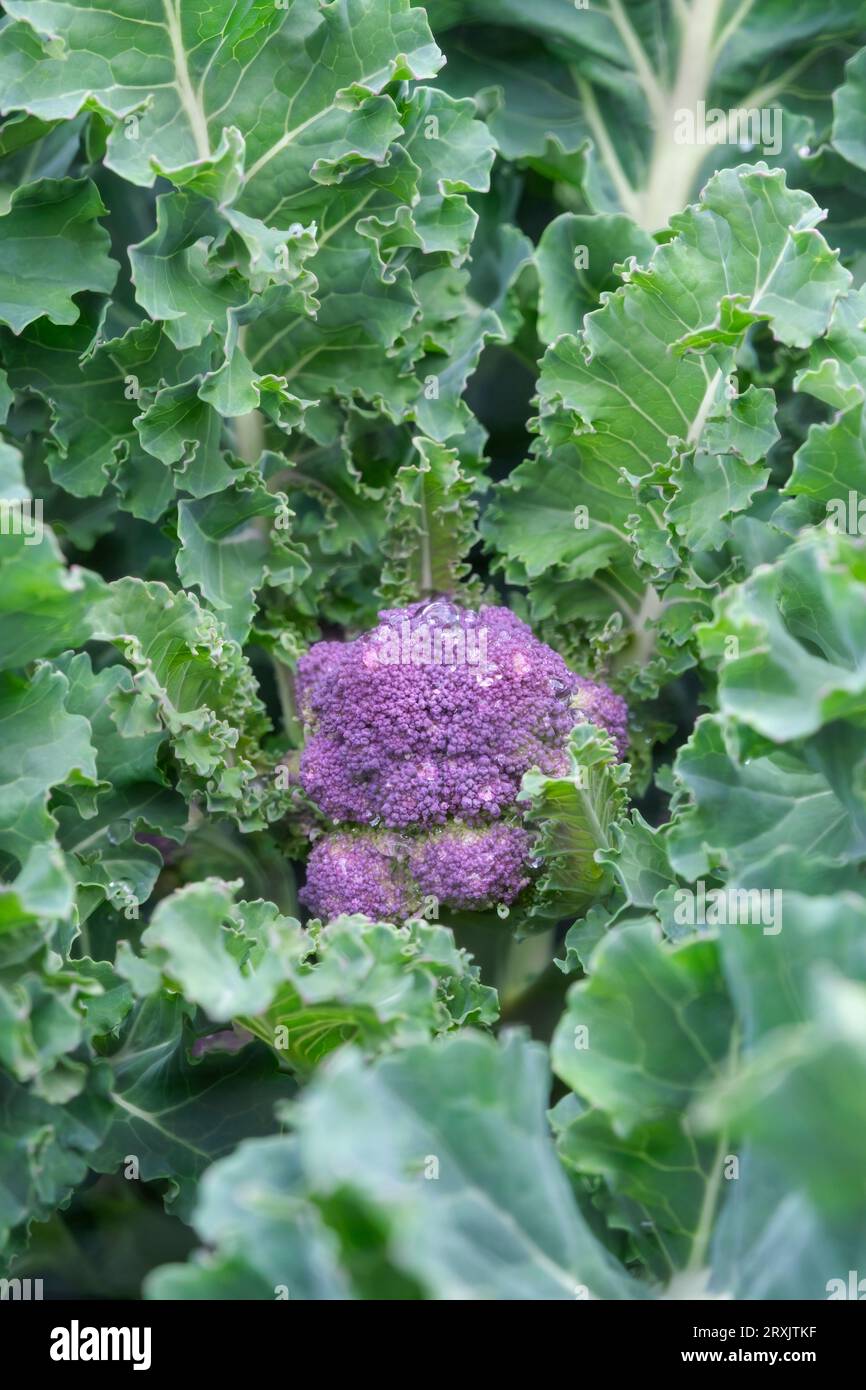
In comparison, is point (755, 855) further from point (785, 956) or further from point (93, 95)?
point (93, 95)

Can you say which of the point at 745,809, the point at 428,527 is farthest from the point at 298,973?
the point at 428,527

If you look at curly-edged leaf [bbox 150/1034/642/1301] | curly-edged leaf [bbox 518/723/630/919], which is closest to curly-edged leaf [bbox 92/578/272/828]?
curly-edged leaf [bbox 518/723/630/919]

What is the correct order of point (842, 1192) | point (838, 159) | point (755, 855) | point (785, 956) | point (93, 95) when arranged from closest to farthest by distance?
point (842, 1192) < point (785, 956) < point (755, 855) < point (93, 95) < point (838, 159)

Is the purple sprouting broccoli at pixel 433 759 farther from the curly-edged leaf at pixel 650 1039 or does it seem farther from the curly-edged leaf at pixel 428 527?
the curly-edged leaf at pixel 650 1039

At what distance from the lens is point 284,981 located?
1.44m

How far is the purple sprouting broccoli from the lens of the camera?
187 centimetres

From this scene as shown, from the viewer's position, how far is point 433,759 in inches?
74.5

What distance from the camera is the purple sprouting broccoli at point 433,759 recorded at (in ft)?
6.15

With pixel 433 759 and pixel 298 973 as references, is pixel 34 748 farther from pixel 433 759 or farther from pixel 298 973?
pixel 433 759

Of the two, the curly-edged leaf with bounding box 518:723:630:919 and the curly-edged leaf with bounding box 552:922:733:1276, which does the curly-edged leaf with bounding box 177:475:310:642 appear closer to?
the curly-edged leaf with bounding box 518:723:630:919

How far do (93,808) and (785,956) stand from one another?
963 mm

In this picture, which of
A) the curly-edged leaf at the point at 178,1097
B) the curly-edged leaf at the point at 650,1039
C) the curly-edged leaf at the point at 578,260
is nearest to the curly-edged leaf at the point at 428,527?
the curly-edged leaf at the point at 578,260

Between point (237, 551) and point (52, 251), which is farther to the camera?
point (237, 551)
